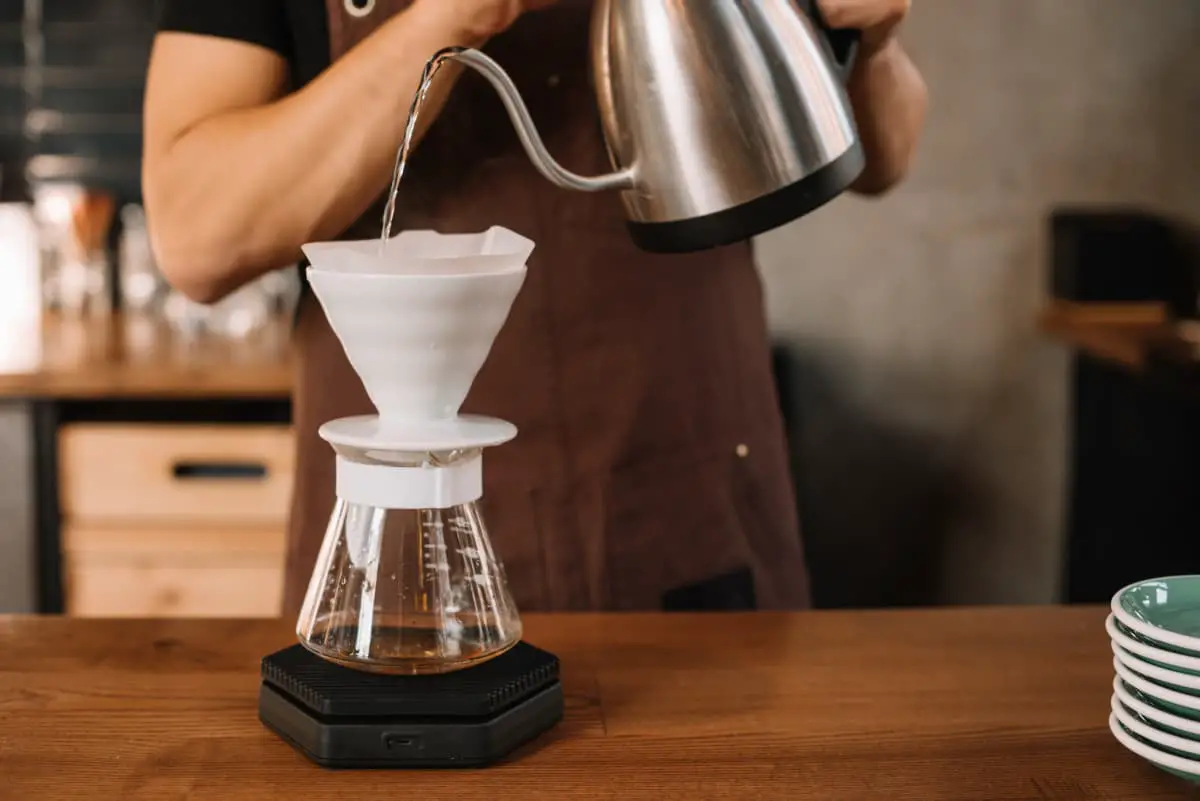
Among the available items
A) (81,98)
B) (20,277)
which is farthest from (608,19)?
(81,98)

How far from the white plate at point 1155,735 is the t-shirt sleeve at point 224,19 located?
0.80m

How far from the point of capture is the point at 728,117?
881 mm

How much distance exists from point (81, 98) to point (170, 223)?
1957mm

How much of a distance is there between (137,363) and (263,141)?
138 cm

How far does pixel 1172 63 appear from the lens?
8.87 feet

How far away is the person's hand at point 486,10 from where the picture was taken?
0.94 meters

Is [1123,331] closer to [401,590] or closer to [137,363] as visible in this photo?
[137,363]

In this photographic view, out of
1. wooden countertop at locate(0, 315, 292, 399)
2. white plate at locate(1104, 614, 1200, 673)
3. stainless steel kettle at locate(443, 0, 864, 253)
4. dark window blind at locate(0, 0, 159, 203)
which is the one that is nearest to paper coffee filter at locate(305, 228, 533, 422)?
stainless steel kettle at locate(443, 0, 864, 253)

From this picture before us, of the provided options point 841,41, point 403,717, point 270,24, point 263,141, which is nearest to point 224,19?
point 270,24

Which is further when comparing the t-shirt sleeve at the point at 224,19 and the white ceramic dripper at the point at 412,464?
the t-shirt sleeve at the point at 224,19

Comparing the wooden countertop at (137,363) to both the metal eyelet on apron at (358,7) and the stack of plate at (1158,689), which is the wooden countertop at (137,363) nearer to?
the metal eyelet on apron at (358,7)

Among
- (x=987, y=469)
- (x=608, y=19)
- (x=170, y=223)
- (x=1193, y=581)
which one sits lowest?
(x=987, y=469)

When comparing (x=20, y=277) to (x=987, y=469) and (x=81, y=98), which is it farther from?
(x=987, y=469)

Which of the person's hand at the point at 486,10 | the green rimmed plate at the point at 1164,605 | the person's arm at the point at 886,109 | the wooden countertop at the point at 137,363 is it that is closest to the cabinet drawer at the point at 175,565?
the wooden countertop at the point at 137,363
